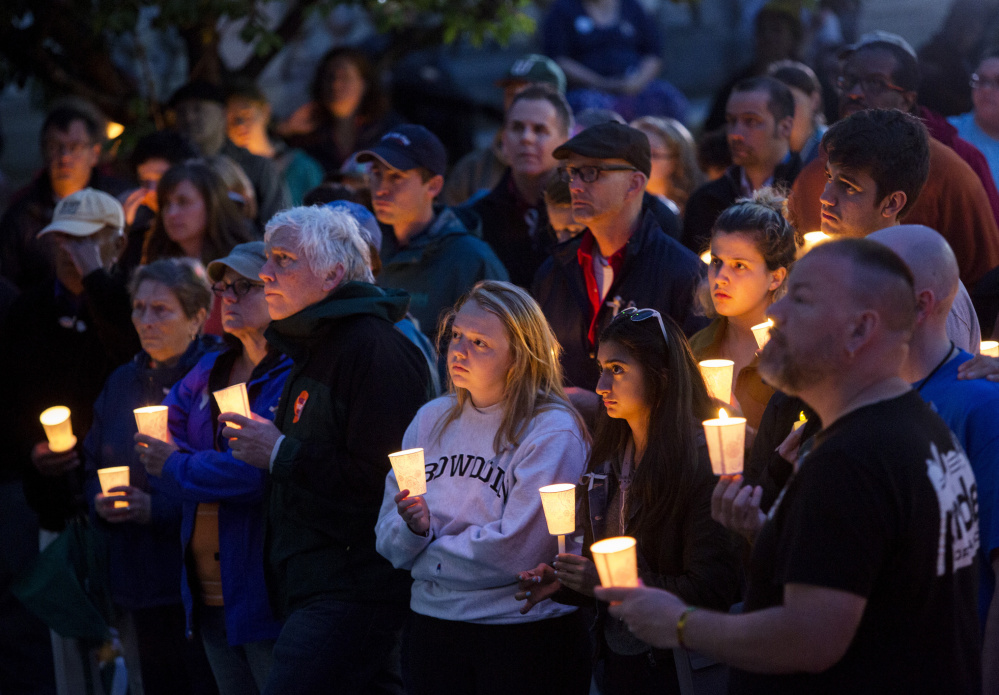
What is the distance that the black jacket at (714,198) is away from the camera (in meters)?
6.07

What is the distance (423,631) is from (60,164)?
510 centimetres

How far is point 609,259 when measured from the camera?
5.01m

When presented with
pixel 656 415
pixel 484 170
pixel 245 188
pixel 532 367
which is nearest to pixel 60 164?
pixel 245 188

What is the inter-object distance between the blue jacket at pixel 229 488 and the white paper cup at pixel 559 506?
1540 millimetres

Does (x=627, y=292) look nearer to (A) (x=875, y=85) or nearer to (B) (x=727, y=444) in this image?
(A) (x=875, y=85)

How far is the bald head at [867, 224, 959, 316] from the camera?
114 inches

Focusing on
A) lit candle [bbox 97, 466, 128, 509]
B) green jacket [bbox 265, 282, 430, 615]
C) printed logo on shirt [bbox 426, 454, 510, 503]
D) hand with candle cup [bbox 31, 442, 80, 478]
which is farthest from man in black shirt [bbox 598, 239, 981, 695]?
hand with candle cup [bbox 31, 442, 80, 478]

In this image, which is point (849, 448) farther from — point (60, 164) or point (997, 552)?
point (60, 164)

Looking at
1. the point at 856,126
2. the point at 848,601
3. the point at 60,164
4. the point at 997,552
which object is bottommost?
the point at 997,552

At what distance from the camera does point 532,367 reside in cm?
402

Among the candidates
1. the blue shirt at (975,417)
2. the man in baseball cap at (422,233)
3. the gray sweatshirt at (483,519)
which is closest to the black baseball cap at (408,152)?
the man in baseball cap at (422,233)

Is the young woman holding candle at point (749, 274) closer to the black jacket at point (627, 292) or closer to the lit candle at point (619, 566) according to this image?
the black jacket at point (627, 292)

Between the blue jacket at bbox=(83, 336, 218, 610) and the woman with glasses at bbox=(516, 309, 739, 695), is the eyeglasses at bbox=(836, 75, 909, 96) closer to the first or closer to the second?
the woman with glasses at bbox=(516, 309, 739, 695)

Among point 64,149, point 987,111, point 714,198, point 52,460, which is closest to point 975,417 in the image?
point 714,198
